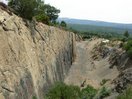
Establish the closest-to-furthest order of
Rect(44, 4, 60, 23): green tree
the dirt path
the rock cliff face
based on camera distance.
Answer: the rock cliff face, the dirt path, Rect(44, 4, 60, 23): green tree

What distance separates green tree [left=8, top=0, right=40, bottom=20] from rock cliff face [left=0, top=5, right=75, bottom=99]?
128cm

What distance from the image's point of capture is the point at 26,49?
31234 millimetres

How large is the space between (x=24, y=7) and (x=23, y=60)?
8273 mm

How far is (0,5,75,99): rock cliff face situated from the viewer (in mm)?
25531

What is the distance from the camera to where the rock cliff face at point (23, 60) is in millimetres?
25531

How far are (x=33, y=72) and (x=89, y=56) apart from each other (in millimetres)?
44714

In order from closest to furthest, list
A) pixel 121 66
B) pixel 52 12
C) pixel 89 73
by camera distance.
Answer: pixel 121 66 < pixel 89 73 < pixel 52 12

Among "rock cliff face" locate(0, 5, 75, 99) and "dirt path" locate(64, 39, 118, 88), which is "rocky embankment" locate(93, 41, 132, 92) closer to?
"dirt path" locate(64, 39, 118, 88)

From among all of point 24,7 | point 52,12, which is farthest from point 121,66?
point 52,12

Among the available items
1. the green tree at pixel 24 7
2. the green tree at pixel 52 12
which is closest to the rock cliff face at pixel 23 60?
the green tree at pixel 24 7

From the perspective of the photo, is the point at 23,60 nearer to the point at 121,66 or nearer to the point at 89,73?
the point at 121,66

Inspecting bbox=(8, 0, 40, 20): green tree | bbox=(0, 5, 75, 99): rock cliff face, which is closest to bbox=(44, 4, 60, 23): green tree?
bbox=(0, 5, 75, 99): rock cliff face

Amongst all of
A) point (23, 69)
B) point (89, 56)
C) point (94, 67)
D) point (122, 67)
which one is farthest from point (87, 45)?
point (23, 69)

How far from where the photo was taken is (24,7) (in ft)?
118
